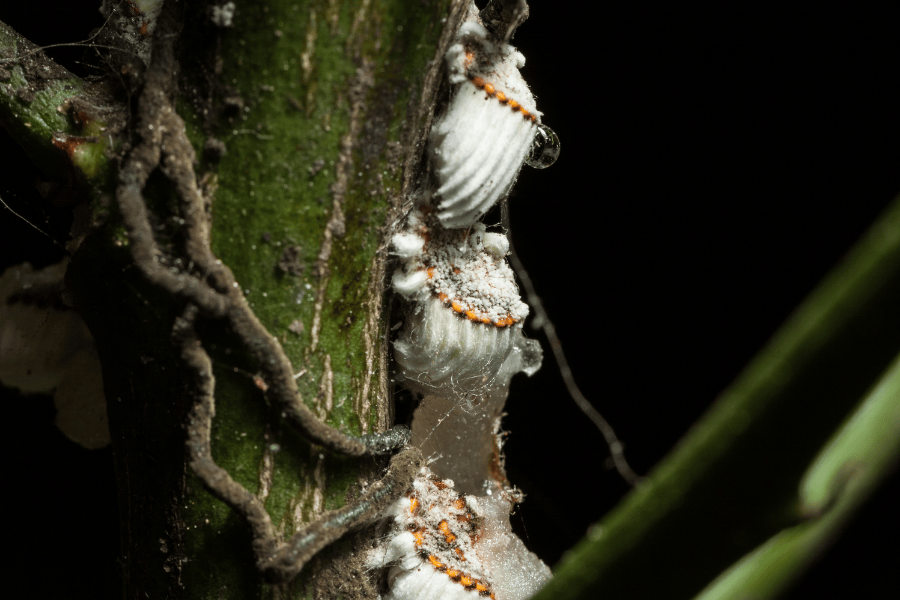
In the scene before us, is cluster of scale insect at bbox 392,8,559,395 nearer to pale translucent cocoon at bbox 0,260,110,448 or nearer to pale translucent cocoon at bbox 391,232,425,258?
pale translucent cocoon at bbox 391,232,425,258

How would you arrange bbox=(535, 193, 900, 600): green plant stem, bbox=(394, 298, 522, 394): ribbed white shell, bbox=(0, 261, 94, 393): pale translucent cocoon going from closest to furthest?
1. bbox=(535, 193, 900, 600): green plant stem
2. bbox=(394, 298, 522, 394): ribbed white shell
3. bbox=(0, 261, 94, 393): pale translucent cocoon

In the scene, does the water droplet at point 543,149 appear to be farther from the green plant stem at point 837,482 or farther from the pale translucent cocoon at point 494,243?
the green plant stem at point 837,482

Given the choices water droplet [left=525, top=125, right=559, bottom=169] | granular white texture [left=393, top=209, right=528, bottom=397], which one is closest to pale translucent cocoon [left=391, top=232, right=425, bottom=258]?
granular white texture [left=393, top=209, right=528, bottom=397]

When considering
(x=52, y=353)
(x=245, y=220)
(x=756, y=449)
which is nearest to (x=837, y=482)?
(x=756, y=449)

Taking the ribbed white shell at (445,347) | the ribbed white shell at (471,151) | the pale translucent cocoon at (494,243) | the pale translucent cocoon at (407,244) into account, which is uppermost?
the ribbed white shell at (471,151)

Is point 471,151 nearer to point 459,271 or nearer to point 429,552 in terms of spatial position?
point 459,271

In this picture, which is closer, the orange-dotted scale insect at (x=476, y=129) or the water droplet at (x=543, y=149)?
the orange-dotted scale insect at (x=476, y=129)

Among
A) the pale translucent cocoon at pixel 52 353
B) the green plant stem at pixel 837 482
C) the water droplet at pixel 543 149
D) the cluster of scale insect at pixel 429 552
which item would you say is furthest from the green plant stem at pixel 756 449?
the pale translucent cocoon at pixel 52 353
